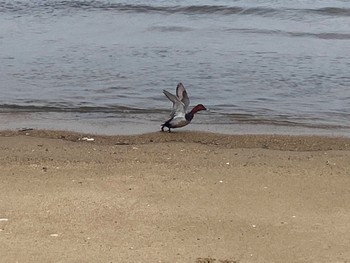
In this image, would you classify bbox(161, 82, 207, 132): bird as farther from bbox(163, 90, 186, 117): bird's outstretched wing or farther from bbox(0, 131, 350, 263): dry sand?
bbox(0, 131, 350, 263): dry sand

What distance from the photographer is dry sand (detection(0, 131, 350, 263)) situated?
5.39 meters

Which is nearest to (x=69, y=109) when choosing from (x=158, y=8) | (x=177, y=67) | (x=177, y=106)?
(x=177, y=106)

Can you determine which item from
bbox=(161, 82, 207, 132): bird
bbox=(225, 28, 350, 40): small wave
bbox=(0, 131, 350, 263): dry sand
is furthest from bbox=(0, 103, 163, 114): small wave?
bbox=(225, 28, 350, 40): small wave

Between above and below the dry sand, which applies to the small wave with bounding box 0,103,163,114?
below

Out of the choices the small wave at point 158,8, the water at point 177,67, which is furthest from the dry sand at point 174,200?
the small wave at point 158,8

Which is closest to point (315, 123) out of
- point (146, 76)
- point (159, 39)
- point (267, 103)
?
point (267, 103)

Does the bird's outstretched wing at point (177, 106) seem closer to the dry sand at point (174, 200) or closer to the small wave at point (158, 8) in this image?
the dry sand at point (174, 200)

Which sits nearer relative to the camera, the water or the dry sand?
the dry sand

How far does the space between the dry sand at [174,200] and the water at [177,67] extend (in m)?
1.25

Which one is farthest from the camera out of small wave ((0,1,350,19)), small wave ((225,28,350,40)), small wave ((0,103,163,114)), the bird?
small wave ((0,1,350,19))

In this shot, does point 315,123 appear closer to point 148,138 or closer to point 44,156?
point 148,138

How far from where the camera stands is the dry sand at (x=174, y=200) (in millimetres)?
5387

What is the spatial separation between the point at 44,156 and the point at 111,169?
0.92 metres

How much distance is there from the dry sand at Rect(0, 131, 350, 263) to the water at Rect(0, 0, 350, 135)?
1.25m
